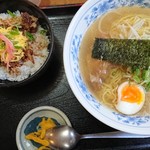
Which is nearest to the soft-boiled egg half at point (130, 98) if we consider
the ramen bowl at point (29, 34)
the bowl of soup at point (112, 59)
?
the bowl of soup at point (112, 59)

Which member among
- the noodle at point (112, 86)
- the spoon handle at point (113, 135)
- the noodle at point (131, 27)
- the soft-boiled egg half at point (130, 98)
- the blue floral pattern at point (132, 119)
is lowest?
the spoon handle at point (113, 135)

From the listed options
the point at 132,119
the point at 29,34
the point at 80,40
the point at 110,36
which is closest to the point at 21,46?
the point at 29,34

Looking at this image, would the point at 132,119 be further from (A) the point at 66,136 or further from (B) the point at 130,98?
(A) the point at 66,136

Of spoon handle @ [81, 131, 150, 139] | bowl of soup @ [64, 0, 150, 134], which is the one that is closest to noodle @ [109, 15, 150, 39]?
bowl of soup @ [64, 0, 150, 134]

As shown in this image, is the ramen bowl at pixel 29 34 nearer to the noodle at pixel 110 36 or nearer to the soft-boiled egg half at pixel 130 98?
the noodle at pixel 110 36

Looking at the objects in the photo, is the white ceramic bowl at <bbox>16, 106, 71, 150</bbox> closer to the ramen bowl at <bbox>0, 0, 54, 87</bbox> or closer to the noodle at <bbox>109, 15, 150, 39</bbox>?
the ramen bowl at <bbox>0, 0, 54, 87</bbox>
